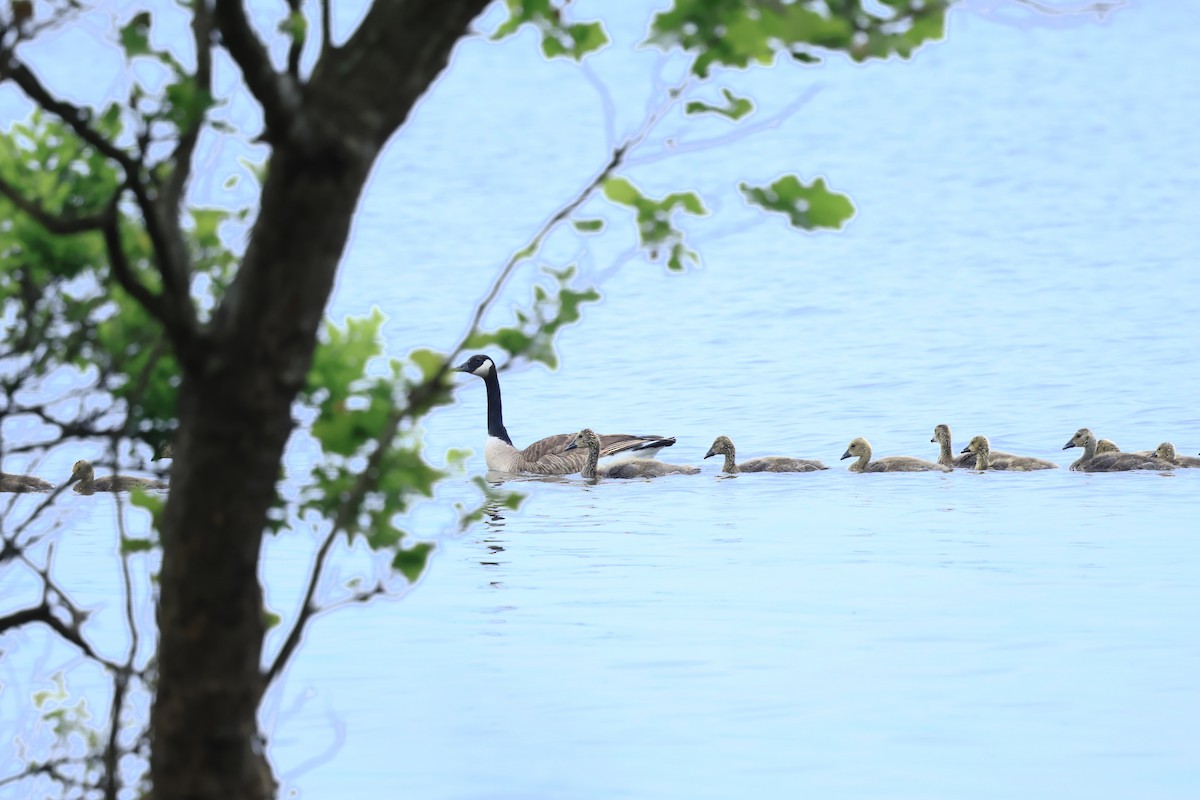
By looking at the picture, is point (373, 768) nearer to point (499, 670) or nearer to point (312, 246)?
point (499, 670)

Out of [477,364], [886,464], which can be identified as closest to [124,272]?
[886,464]

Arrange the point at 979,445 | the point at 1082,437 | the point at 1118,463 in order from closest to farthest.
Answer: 1. the point at 1118,463
2. the point at 979,445
3. the point at 1082,437

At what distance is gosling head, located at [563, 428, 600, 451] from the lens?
23.1 metres

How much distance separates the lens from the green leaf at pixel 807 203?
3908mm

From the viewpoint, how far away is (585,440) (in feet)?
76.0

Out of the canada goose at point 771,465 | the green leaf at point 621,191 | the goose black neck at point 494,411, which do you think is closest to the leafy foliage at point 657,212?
the green leaf at point 621,191

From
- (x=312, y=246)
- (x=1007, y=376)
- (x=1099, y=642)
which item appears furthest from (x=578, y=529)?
(x=1007, y=376)

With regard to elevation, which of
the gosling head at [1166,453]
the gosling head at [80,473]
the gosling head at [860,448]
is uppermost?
the gosling head at [860,448]

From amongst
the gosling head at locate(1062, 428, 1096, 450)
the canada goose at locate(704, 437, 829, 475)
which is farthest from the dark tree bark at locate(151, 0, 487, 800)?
the gosling head at locate(1062, 428, 1096, 450)

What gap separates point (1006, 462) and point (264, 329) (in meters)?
19.3

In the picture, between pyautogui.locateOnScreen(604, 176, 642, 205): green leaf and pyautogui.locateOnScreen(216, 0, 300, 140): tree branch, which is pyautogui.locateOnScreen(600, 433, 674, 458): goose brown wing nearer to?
pyautogui.locateOnScreen(604, 176, 642, 205): green leaf

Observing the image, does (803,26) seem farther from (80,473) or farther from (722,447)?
(722,447)

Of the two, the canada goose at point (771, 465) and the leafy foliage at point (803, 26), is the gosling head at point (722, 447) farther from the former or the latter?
the leafy foliage at point (803, 26)

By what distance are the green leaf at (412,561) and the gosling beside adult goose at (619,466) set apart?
17858mm
